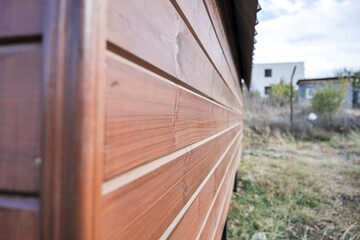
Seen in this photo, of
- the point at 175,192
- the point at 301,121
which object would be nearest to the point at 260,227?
the point at 175,192

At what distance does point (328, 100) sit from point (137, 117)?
19.6 meters

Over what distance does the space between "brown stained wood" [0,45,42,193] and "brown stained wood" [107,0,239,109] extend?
122 millimetres

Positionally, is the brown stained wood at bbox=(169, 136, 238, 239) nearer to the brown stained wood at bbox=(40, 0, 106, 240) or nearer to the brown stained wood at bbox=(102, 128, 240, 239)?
the brown stained wood at bbox=(102, 128, 240, 239)

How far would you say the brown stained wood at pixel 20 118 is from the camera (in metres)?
0.31

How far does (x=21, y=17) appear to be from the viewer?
0.32 meters

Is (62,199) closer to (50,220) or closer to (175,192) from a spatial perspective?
(50,220)

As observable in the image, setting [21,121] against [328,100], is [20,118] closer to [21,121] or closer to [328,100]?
[21,121]

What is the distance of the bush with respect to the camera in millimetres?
16922

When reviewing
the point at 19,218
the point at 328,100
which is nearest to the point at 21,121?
the point at 19,218

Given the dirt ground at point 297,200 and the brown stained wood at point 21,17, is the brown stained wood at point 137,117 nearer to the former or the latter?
the brown stained wood at point 21,17

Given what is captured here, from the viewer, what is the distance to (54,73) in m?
0.31

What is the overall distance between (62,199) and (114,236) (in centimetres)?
15

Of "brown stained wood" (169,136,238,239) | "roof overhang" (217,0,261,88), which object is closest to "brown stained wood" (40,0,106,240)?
"brown stained wood" (169,136,238,239)

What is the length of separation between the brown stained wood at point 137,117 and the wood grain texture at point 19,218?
0.11 meters
